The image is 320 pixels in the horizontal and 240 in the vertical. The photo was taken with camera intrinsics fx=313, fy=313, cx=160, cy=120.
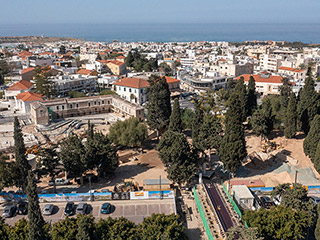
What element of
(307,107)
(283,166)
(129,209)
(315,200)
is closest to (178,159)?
(129,209)

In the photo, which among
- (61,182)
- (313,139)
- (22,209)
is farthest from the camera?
(313,139)

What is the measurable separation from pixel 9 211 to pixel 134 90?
37268mm

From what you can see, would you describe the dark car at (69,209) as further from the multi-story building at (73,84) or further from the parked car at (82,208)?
the multi-story building at (73,84)

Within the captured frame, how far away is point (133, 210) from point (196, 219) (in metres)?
5.08

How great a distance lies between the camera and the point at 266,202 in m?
25.3

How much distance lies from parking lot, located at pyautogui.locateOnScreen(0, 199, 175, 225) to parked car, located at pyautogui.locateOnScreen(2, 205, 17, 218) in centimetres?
30

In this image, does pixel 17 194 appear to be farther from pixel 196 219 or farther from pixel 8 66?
pixel 8 66

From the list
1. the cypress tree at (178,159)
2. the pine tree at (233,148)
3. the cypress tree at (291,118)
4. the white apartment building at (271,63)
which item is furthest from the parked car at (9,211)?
the white apartment building at (271,63)

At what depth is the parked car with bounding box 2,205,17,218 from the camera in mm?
24312

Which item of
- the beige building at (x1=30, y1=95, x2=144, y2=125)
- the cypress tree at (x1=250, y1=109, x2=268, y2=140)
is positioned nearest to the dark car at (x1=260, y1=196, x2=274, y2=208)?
the cypress tree at (x1=250, y1=109, x2=268, y2=140)

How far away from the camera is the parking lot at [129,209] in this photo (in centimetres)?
2434

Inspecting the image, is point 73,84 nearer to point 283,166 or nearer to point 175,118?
point 175,118

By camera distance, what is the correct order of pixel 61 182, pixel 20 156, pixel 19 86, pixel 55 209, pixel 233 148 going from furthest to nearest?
pixel 19 86
pixel 61 182
pixel 233 148
pixel 20 156
pixel 55 209

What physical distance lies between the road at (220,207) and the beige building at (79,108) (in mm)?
23357
